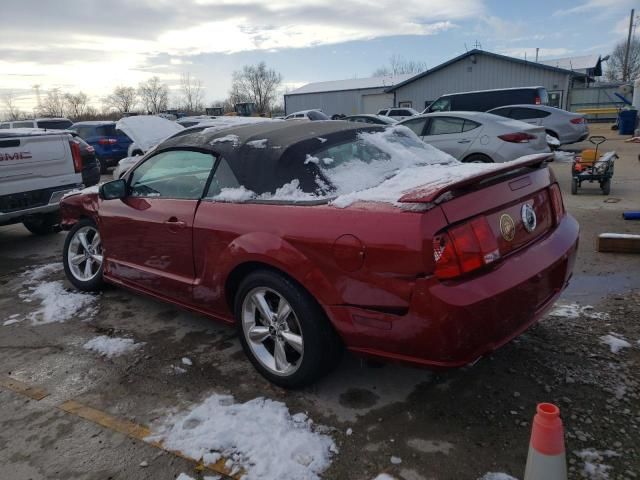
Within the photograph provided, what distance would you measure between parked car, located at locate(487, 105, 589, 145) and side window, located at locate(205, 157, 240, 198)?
14.0m

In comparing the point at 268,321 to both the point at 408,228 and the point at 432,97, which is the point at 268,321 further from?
the point at 432,97

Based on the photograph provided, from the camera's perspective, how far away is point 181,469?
7.79 ft

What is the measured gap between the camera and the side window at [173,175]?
3.49 meters

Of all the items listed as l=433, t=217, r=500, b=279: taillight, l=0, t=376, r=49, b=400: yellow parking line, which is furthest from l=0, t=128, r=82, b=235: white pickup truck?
l=433, t=217, r=500, b=279: taillight

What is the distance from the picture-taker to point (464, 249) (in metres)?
2.31

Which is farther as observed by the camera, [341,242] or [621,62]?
[621,62]

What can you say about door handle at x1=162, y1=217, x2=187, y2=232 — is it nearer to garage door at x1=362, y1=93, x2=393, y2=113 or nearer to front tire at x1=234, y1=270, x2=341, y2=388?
front tire at x1=234, y1=270, x2=341, y2=388

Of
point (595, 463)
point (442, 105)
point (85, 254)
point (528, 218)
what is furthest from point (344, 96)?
point (595, 463)

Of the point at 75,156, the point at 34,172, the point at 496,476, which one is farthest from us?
the point at 75,156

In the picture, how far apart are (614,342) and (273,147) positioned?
254cm

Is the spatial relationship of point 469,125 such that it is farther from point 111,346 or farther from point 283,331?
point 111,346

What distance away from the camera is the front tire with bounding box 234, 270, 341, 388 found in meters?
2.71

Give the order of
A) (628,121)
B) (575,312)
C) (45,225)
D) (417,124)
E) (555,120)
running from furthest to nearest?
(628,121)
(555,120)
(417,124)
(45,225)
(575,312)

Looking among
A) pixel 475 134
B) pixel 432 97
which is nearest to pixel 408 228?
pixel 475 134
